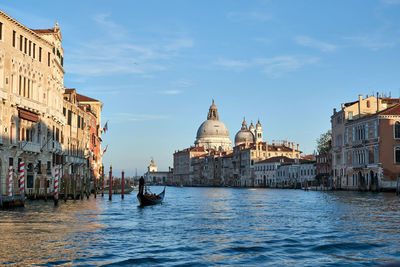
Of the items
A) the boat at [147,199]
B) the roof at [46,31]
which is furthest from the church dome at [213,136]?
the boat at [147,199]

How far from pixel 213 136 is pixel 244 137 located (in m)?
25.4

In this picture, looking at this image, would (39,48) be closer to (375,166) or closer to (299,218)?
(299,218)

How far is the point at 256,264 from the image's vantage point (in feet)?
35.2

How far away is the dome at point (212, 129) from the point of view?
17850 centimetres

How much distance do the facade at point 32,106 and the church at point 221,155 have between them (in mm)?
81801

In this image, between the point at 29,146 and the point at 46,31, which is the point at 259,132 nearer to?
the point at 46,31

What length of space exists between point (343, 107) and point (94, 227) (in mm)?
47986

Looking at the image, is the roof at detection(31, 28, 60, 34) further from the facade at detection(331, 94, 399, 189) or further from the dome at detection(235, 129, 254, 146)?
the dome at detection(235, 129, 254, 146)

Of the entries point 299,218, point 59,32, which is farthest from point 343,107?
point 299,218

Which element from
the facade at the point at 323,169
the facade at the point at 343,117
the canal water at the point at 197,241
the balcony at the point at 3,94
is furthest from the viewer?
the facade at the point at 323,169

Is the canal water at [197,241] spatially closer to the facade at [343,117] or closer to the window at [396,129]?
the window at [396,129]

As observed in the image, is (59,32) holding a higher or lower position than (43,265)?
higher

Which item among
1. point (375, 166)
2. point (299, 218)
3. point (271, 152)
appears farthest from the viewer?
point (271, 152)

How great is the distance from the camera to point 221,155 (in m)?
142
